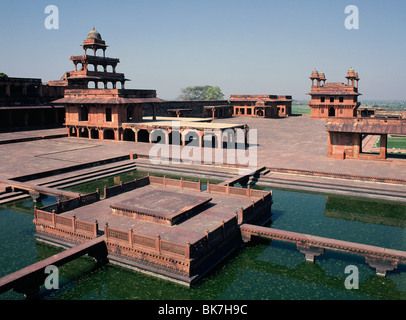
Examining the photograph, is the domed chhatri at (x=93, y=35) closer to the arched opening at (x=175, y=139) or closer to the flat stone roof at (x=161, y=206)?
the arched opening at (x=175, y=139)

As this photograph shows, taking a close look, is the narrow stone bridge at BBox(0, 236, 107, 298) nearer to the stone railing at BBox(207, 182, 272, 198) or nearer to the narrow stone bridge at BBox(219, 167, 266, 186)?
the stone railing at BBox(207, 182, 272, 198)

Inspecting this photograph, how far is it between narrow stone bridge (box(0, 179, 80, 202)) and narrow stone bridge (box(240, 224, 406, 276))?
905 centimetres

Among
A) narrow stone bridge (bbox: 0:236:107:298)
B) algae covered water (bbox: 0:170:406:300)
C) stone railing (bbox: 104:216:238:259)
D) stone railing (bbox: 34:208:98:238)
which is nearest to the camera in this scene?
narrow stone bridge (bbox: 0:236:107:298)

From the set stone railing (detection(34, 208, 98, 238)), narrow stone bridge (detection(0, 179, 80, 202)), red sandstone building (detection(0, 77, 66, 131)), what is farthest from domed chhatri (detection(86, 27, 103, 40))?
stone railing (detection(34, 208, 98, 238))

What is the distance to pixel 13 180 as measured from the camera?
20.1 meters

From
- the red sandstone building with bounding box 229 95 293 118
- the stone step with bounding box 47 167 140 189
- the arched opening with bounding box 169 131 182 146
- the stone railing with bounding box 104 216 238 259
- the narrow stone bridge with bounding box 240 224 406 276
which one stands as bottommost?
the narrow stone bridge with bounding box 240 224 406 276

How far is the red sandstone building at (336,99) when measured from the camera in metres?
57.4

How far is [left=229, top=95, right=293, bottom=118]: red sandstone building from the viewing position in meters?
62.6

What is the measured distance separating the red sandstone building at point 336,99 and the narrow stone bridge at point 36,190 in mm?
47778

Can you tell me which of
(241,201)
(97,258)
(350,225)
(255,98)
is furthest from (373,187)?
(255,98)

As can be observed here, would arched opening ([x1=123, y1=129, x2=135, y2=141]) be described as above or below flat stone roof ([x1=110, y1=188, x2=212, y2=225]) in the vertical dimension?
above

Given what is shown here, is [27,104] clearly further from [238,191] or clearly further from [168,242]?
[168,242]

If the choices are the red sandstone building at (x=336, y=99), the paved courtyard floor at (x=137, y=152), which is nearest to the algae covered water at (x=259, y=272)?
the paved courtyard floor at (x=137, y=152)
